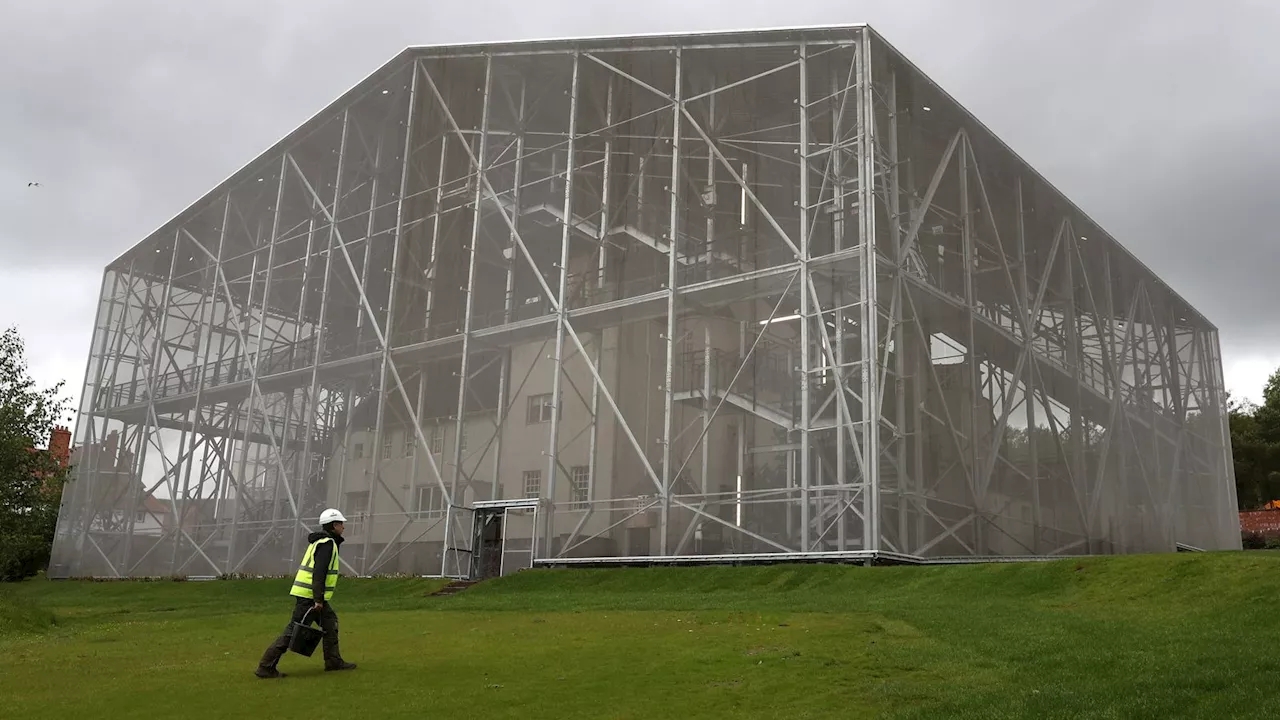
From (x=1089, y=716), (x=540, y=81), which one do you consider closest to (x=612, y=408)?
(x=540, y=81)

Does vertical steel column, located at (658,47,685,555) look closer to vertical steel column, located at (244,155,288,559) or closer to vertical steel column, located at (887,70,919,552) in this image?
vertical steel column, located at (887,70,919,552)

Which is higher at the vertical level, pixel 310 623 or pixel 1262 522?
pixel 1262 522

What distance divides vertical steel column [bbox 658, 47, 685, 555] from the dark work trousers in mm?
13435

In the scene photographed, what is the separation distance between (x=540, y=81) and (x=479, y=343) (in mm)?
7518

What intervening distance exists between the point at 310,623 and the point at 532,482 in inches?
673

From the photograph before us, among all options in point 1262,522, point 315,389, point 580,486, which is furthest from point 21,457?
point 1262,522

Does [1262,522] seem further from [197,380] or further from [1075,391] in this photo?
[197,380]

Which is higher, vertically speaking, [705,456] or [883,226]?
[883,226]

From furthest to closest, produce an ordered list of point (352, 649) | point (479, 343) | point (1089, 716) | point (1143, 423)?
point (1143, 423)
point (479, 343)
point (352, 649)
point (1089, 716)

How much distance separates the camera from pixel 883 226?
2280 centimetres

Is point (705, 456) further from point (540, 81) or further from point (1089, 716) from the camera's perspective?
point (1089, 716)

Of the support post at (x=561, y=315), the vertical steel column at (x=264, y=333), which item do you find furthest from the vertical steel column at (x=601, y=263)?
the vertical steel column at (x=264, y=333)

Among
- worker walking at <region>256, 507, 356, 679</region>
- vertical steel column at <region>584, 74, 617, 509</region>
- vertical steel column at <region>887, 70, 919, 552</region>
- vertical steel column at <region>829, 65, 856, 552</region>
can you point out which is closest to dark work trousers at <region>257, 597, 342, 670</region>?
worker walking at <region>256, 507, 356, 679</region>

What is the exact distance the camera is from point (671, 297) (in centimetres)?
2402
